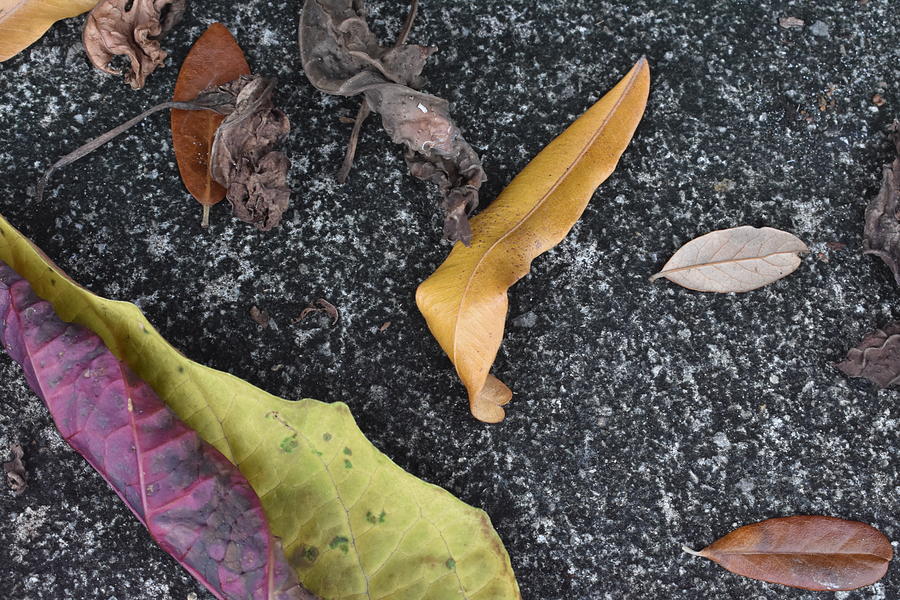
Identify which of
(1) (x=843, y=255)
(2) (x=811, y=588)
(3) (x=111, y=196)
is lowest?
(2) (x=811, y=588)

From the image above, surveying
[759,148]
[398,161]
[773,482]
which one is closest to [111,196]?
[398,161]

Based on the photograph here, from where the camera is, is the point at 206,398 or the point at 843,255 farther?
the point at 843,255

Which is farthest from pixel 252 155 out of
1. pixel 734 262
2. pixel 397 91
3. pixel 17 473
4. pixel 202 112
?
pixel 734 262

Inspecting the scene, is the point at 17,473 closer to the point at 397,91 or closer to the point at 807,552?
the point at 397,91

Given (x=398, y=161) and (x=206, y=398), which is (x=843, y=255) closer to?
(x=398, y=161)

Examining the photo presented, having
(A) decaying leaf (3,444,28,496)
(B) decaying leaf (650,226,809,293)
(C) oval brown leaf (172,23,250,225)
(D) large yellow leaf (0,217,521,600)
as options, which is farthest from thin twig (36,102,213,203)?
(B) decaying leaf (650,226,809,293)

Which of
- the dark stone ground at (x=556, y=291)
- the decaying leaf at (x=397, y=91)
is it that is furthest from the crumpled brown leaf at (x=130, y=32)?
the decaying leaf at (x=397, y=91)
